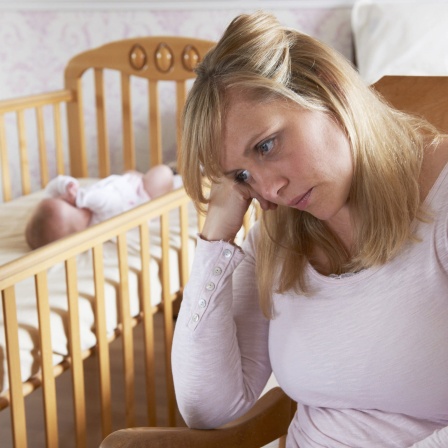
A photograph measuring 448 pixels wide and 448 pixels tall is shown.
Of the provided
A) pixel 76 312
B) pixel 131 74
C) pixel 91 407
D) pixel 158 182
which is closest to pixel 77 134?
pixel 131 74

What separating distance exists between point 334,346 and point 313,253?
0.15 meters

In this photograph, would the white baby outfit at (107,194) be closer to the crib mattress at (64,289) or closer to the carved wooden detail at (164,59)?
the crib mattress at (64,289)

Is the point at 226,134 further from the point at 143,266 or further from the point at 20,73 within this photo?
the point at 20,73

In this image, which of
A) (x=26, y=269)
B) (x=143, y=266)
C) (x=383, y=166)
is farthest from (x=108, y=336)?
(x=383, y=166)

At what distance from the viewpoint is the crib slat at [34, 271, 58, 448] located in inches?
58.9

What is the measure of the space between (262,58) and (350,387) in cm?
46

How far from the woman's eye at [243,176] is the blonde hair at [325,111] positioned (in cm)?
3

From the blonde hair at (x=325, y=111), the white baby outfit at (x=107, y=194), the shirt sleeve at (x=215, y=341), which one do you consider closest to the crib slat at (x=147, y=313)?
the white baby outfit at (x=107, y=194)

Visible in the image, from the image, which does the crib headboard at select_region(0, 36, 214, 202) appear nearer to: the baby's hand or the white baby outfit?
the white baby outfit

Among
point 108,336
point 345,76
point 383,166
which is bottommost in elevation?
point 108,336

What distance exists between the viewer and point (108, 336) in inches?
73.4

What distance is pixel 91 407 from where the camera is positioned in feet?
7.84

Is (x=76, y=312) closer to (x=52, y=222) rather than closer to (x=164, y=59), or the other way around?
(x=52, y=222)

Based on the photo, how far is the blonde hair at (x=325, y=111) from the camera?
992 mm
